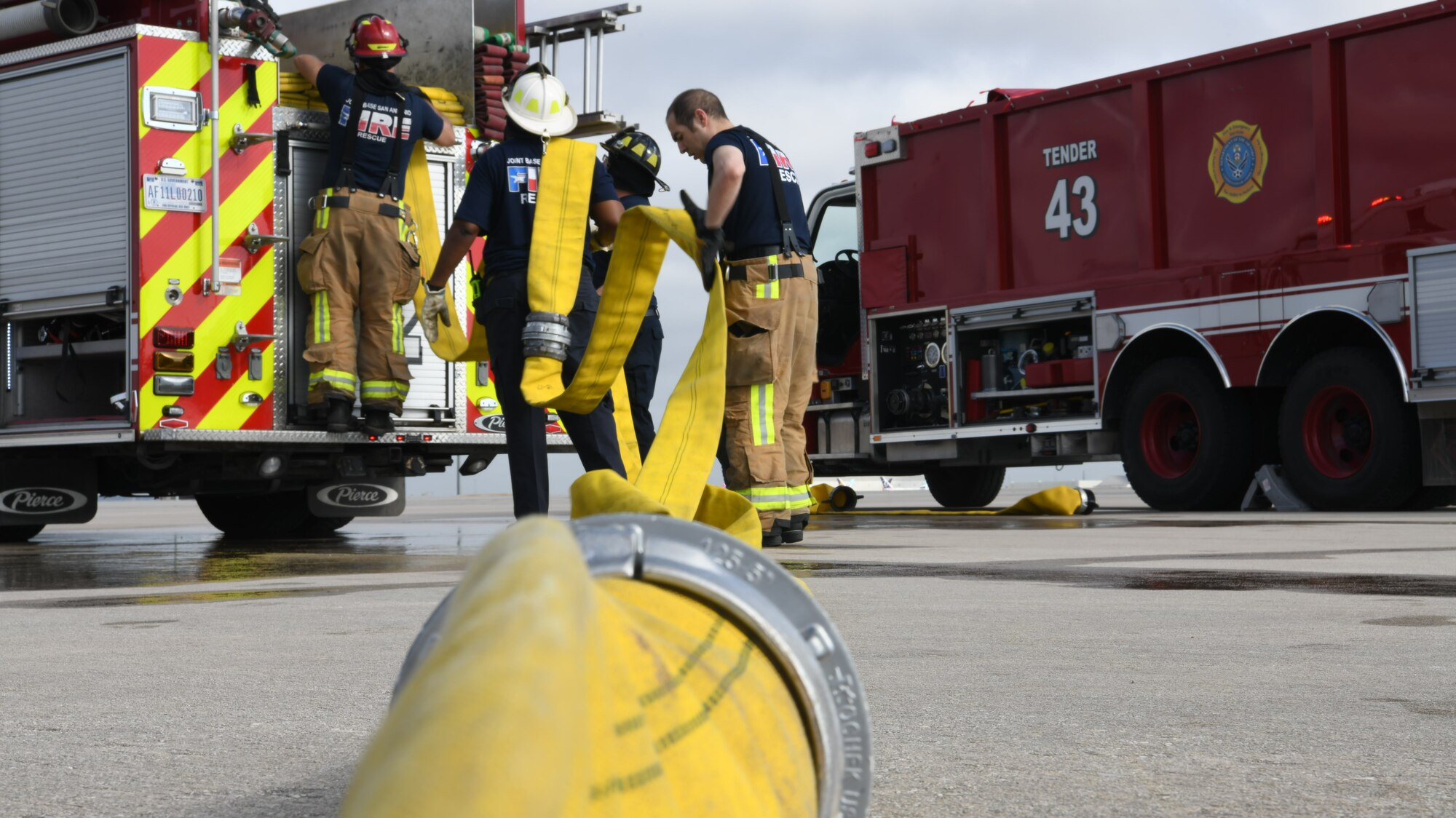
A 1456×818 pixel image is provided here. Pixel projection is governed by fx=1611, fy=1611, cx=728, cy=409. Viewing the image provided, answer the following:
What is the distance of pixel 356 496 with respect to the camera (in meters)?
8.62

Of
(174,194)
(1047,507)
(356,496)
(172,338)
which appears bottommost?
(1047,507)

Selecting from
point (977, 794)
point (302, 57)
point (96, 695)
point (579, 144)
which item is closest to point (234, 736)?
point (96, 695)

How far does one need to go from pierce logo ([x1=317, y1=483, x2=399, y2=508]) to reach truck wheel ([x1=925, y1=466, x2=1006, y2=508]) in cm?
666

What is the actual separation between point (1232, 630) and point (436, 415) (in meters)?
5.69

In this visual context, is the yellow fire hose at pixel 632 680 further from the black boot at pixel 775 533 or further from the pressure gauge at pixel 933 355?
the pressure gauge at pixel 933 355

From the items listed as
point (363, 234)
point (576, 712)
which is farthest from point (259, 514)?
point (576, 712)

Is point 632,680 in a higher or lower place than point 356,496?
higher

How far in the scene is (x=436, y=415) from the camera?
8.57 metres

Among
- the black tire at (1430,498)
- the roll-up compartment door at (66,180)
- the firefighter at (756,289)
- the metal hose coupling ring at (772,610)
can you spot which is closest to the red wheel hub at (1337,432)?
the black tire at (1430,498)

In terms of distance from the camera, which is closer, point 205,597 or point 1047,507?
point 205,597

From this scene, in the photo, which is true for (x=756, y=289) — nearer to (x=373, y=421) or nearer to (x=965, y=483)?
(x=373, y=421)

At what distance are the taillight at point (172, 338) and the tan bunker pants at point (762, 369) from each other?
267 centimetres

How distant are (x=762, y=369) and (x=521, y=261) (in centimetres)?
119

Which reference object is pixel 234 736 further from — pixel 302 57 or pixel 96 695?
pixel 302 57
